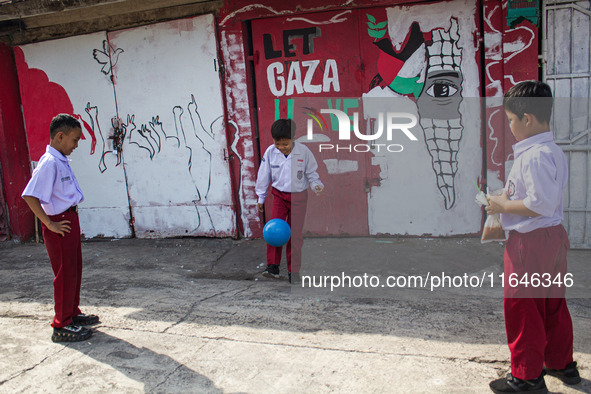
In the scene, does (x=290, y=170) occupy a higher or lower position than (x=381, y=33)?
lower

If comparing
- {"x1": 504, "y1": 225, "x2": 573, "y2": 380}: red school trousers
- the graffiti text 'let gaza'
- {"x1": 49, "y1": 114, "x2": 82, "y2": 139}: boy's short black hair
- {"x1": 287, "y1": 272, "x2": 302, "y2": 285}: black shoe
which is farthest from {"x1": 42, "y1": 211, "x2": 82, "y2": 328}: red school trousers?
the graffiti text 'let gaza'

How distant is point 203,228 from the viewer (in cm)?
646

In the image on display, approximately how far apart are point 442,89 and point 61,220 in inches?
170

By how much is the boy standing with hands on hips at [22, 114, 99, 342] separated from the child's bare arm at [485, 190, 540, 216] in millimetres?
2890

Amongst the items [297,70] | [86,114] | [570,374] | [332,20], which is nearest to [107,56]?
[86,114]

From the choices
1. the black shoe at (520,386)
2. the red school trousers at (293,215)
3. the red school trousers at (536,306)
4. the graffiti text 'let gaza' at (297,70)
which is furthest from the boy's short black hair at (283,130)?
the black shoe at (520,386)

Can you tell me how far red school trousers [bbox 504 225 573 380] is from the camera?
8.10 ft

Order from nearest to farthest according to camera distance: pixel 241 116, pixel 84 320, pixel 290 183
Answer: pixel 84 320 → pixel 290 183 → pixel 241 116

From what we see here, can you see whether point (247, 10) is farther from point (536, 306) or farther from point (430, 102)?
point (536, 306)

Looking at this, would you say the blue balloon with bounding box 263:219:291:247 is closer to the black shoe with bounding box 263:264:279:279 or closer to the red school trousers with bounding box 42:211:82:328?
the black shoe with bounding box 263:264:279:279

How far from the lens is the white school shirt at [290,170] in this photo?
4578mm

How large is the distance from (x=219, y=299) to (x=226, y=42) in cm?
342

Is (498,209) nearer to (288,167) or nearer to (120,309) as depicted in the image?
(288,167)

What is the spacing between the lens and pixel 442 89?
5.54 metres
